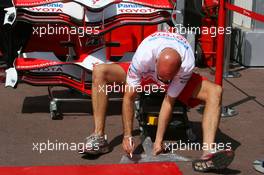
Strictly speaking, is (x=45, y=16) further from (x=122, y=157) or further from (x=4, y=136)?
(x=122, y=157)

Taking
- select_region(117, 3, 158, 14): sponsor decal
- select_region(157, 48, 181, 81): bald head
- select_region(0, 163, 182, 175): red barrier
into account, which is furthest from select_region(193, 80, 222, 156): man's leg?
select_region(117, 3, 158, 14): sponsor decal

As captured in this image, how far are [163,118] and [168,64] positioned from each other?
671 mm

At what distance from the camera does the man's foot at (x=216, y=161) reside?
15.0 feet

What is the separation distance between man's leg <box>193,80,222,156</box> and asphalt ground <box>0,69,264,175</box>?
0.31 metres

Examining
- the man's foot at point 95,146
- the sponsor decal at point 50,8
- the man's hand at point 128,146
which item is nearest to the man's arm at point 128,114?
the man's hand at point 128,146

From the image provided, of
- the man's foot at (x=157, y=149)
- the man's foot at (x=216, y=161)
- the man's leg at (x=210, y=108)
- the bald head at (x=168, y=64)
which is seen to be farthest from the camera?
the man's foot at (x=157, y=149)

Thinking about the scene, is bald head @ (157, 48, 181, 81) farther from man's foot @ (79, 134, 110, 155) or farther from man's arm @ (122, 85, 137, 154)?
man's foot @ (79, 134, 110, 155)

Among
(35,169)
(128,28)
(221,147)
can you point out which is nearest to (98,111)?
(35,169)

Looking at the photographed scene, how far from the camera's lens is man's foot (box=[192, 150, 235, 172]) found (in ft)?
15.0

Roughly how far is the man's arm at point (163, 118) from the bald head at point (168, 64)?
1.45 feet

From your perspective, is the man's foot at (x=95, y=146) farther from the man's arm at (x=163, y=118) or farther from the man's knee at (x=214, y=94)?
the man's knee at (x=214, y=94)

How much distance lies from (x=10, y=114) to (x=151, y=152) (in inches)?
78.8

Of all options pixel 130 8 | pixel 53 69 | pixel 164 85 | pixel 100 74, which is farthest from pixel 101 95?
pixel 130 8

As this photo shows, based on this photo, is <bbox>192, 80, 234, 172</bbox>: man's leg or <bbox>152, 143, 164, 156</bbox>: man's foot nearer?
<bbox>192, 80, 234, 172</bbox>: man's leg
